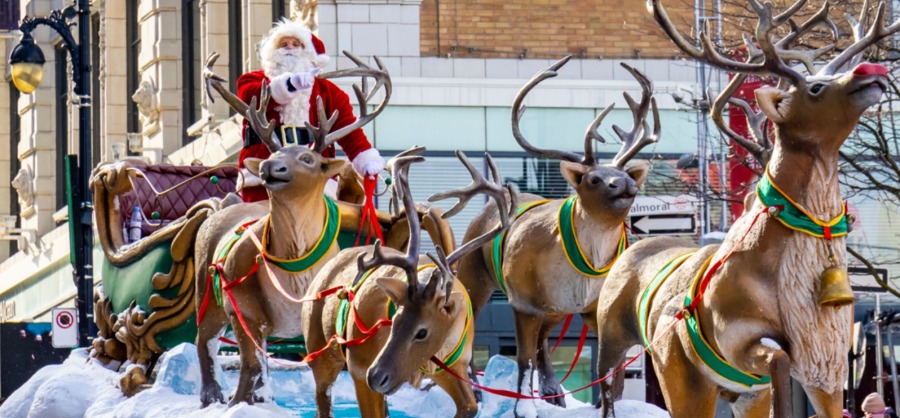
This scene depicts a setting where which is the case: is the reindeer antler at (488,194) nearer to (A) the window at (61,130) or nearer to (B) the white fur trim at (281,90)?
(B) the white fur trim at (281,90)

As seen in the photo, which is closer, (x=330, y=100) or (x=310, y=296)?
(x=310, y=296)

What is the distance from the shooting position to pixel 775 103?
26.0 ft

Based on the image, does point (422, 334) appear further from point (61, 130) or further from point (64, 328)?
point (61, 130)

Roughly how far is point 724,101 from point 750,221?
0.66 m

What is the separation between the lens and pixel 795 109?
7.89 m

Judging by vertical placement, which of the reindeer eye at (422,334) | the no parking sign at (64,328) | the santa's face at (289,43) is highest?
the santa's face at (289,43)

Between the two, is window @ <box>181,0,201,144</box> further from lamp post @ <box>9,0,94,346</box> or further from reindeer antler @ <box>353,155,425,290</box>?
reindeer antler @ <box>353,155,425,290</box>

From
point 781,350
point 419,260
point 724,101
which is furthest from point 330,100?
point 781,350

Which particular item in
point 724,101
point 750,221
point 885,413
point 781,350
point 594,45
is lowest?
point 885,413

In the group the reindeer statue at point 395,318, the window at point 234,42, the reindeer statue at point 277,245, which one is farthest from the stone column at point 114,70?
the reindeer statue at point 395,318

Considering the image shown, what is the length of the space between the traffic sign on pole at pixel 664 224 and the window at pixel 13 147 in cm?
2699

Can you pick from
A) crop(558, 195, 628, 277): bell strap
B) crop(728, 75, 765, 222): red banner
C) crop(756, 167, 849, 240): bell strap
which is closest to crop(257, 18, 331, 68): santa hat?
crop(558, 195, 628, 277): bell strap

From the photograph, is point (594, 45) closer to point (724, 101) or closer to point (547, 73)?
point (547, 73)

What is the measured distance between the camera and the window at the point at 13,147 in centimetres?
4206
